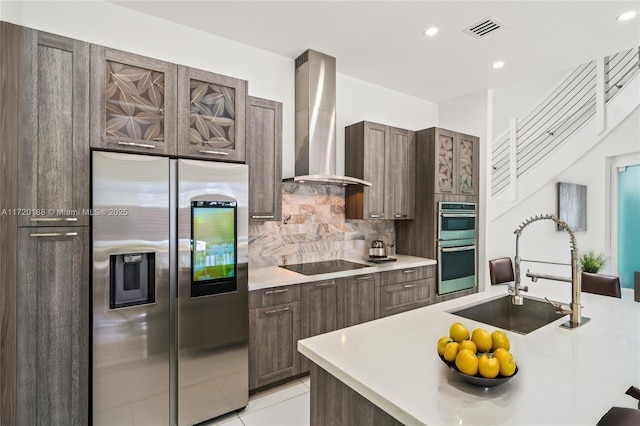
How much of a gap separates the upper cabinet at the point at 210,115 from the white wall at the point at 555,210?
3.50 m

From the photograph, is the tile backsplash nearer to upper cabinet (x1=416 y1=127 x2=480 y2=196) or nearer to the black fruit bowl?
upper cabinet (x1=416 y1=127 x2=480 y2=196)

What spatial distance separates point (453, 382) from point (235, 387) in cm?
189

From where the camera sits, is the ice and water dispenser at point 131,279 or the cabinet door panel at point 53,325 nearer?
the cabinet door panel at point 53,325

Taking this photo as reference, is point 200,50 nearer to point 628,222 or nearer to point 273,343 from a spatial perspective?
point 273,343

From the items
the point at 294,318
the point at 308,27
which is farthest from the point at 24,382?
the point at 308,27

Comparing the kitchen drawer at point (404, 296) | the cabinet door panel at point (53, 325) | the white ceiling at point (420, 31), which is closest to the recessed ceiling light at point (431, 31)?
the white ceiling at point (420, 31)

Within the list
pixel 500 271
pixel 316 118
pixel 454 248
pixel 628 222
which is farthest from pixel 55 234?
pixel 628 222

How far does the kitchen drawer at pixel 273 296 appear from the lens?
2.59 m

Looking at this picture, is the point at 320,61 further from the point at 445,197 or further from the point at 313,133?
the point at 445,197

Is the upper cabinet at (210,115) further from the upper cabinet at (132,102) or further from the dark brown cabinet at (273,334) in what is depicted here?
the dark brown cabinet at (273,334)

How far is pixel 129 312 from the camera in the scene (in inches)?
80.6

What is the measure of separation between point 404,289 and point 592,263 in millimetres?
2793

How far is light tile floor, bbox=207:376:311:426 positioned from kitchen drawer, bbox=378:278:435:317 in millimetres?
1108

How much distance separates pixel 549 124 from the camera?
193 inches
